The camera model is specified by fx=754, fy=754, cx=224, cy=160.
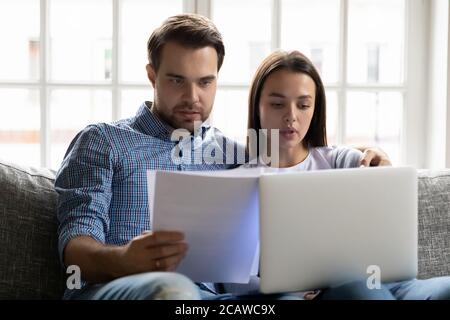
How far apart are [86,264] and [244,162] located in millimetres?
594

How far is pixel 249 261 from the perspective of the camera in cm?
165

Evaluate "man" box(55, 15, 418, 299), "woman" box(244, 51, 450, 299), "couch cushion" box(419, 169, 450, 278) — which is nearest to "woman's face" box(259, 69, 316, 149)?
"woman" box(244, 51, 450, 299)

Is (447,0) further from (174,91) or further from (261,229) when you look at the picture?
(261,229)

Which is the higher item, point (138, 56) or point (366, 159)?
point (138, 56)

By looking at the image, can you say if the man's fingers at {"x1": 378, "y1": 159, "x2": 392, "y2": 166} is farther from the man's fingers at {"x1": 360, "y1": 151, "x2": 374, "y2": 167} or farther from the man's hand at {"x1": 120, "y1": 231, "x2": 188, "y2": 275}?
the man's hand at {"x1": 120, "y1": 231, "x2": 188, "y2": 275}

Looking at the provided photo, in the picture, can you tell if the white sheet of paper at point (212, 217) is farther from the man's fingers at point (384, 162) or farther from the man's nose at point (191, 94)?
the man's fingers at point (384, 162)

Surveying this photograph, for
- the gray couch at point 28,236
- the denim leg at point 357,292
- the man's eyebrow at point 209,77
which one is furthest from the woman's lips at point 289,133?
the gray couch at point 28,236

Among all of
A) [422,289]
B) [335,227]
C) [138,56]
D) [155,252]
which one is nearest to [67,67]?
[138,56]

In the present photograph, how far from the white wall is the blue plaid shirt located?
2.96 feet

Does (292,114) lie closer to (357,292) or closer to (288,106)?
(288,106)

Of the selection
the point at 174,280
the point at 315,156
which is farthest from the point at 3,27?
the point at 174,280

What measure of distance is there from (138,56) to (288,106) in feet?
2.82

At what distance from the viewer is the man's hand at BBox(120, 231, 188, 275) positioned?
5.04 ft

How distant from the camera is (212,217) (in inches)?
60.5
